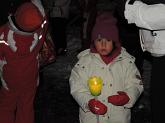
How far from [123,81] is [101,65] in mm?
302

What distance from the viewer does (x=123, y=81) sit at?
4.69 m

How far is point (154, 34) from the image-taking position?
427 centimetres

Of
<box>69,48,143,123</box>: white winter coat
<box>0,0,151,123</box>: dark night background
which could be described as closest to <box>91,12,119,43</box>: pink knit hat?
<box>69,48,143,123</box>: white winter coat

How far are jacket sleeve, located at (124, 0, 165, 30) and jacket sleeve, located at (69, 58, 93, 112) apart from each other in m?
0.80

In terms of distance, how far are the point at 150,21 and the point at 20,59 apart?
5.87 ft

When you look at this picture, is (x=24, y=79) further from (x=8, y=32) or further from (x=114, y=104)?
(x=114, y=104)

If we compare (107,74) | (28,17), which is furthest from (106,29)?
(28,17)

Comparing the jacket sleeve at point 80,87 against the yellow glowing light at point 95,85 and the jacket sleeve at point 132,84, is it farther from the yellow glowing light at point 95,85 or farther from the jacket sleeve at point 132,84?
the jacket sleeve at point 132,84

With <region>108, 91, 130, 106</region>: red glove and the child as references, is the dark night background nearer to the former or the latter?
the child

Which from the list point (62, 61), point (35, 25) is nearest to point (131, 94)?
point (35, 25)

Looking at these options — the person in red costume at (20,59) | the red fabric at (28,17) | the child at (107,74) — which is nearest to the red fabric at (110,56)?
the child at (107,74)

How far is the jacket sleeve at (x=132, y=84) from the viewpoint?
4.57m

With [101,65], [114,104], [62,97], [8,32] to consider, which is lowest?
[62,97]

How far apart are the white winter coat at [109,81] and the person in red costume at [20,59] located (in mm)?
778
